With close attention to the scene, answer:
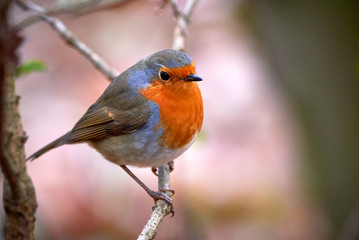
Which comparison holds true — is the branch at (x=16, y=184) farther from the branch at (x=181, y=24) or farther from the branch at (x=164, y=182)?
the branch at (x=181, y=24)

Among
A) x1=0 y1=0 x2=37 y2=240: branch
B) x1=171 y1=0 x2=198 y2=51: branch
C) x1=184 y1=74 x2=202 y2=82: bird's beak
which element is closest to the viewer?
x1=0 y1=0 x2=37 y2=240: branch

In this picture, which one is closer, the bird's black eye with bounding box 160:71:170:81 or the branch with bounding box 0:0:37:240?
the branch with bounding box 0:0:37:240

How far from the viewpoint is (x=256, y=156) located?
5004 millimetres

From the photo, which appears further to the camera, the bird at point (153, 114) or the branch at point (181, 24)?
the branch at point (181, 24)

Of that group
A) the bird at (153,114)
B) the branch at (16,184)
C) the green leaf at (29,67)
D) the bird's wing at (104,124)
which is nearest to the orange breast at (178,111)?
the bird at (153,114)

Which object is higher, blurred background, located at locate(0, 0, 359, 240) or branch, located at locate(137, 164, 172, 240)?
blurred background, located at locate(0, 0, 359, 240)

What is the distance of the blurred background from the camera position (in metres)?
4.55

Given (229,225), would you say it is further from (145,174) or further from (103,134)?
(103,134)

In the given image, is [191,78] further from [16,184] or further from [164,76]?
[16,184]

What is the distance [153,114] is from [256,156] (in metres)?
2.40

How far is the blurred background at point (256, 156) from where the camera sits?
4547 mm

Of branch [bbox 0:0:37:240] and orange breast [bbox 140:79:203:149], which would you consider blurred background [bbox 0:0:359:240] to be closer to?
orange breast [bbox 140:79:203:149]

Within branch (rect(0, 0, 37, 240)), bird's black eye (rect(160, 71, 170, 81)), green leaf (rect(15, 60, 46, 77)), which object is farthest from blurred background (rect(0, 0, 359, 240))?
branch (rect(0, 0, 37, 240))

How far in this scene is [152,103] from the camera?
2850 millimetres
